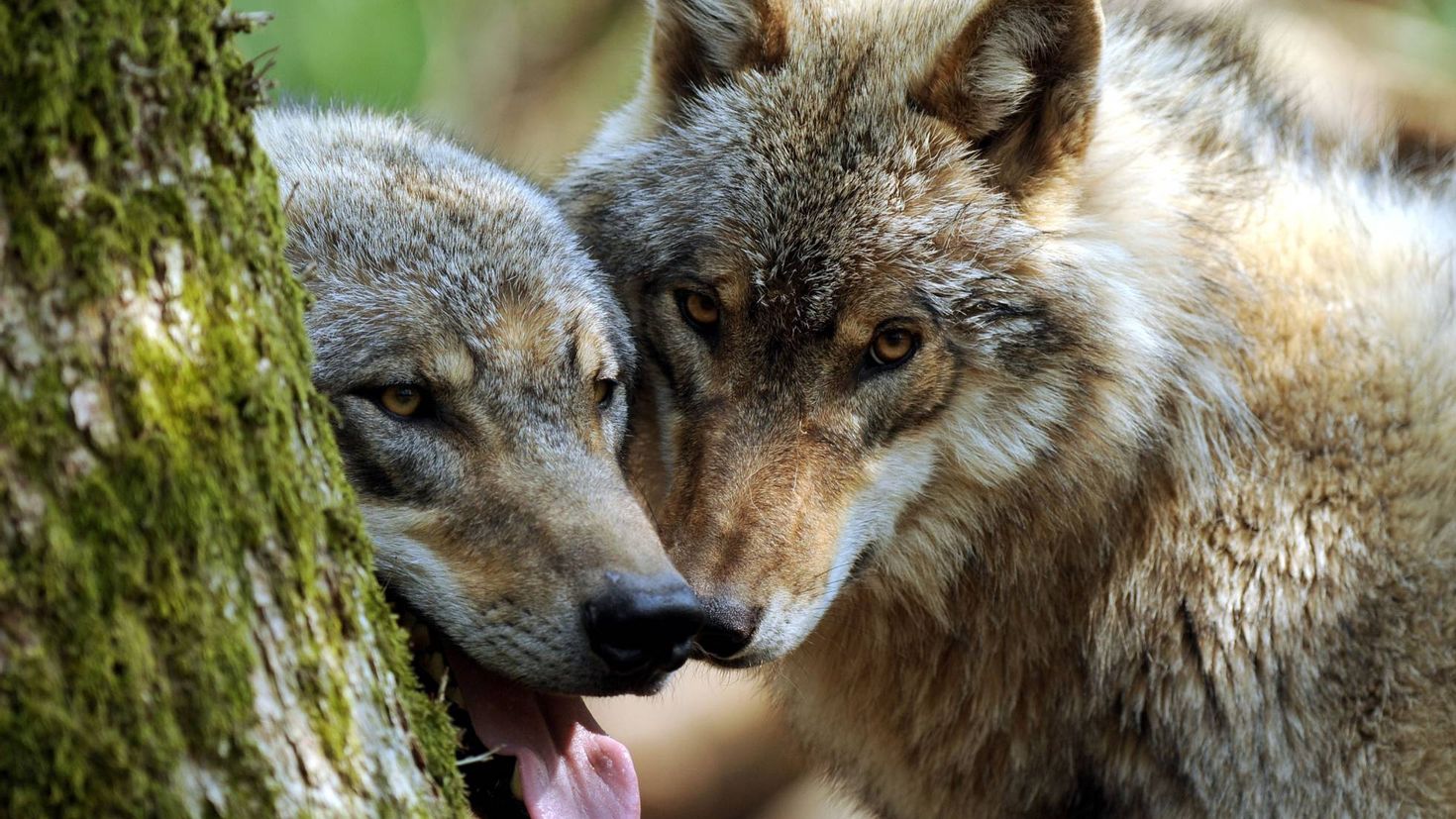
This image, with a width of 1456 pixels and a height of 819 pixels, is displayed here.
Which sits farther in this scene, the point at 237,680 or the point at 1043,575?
the point at 1043,575

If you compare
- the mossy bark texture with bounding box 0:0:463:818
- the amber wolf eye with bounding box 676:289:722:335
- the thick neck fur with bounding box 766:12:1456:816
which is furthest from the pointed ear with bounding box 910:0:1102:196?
the mossy bark texture with bounding box 0:0:463:818

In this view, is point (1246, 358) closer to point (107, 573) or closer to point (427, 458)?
point (427, 458)

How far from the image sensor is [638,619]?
309 centimetres

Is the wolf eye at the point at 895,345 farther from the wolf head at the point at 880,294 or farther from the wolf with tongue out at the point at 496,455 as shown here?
the wolf with tongue out at the point at 496,455

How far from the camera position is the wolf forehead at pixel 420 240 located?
358 centimetres

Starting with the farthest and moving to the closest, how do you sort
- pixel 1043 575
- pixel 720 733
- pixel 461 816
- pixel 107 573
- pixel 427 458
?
1. pixel 720 733
2. pixel 1043 575
3. pixel 427 458
4. pixel 461 816
5. pixel 107 573

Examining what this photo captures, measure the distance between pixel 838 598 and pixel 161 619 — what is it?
2.62 meters

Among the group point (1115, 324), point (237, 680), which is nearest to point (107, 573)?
point (237, 680)

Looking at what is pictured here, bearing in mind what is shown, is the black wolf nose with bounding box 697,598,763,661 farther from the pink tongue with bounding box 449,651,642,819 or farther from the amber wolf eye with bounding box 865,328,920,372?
the amber wolf eye with bounding box 865,328,920,372

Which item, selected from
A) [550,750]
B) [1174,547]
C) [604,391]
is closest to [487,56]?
[604,391]

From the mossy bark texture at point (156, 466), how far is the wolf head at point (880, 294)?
152 centimetres

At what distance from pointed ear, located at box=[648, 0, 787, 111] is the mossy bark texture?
2207mm

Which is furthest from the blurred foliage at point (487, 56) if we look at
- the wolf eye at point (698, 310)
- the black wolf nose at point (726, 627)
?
the black wolf nose at point (726, 627)

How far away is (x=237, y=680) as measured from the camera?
1.98 metres
